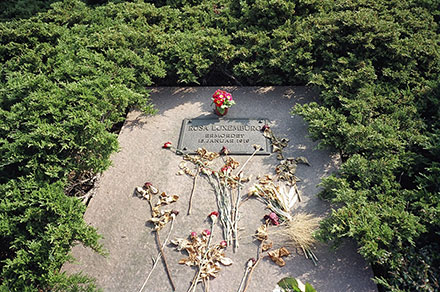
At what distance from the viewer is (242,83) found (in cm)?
518

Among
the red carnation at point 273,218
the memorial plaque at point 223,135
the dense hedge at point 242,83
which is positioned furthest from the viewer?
the memorial plaque at point 223,135

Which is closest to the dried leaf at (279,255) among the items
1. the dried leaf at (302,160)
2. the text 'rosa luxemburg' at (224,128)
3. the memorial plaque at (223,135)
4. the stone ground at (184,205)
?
the stone ground at (184,205)

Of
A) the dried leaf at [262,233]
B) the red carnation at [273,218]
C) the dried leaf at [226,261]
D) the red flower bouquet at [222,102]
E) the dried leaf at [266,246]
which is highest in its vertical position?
the red flower bouquet at [222,102]

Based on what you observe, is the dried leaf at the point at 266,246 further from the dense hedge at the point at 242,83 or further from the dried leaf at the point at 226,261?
the dense hedge at the point at 242,83

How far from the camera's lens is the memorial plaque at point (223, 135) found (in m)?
4.08

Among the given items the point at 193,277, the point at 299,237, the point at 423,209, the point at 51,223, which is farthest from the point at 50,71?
the point at 423,209

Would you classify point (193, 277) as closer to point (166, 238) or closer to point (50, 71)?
point (166, 238)

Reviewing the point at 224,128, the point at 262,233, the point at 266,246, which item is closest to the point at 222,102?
the point at 224,128

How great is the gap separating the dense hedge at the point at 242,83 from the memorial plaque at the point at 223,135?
0.58 meters

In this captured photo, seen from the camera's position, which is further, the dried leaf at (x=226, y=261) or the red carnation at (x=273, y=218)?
the red carnation at (x=273, y=218)

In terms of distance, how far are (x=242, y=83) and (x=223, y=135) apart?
4.31 feet

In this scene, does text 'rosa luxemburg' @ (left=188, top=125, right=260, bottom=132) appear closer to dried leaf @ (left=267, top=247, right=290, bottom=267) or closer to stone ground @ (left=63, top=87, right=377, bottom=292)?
stone ground @ (left=63, top=87, right=377, bottom=292)

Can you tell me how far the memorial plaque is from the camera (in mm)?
4078

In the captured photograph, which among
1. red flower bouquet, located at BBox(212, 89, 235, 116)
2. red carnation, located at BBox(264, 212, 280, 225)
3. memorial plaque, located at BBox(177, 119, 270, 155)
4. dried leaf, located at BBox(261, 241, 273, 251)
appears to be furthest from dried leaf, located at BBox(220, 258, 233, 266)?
red flower bouquet, located at BBox(212, 89, 235, 116)
